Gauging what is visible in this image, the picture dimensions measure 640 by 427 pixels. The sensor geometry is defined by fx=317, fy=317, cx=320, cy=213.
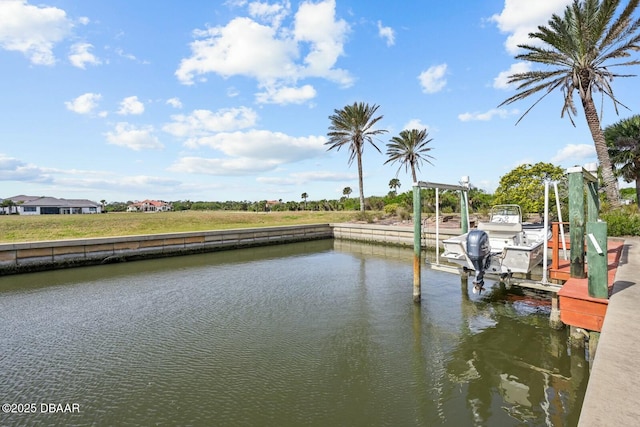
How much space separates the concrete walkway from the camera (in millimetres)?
2096

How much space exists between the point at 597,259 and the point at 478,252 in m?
2.04

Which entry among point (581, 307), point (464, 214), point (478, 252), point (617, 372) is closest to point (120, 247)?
point (464, 214)

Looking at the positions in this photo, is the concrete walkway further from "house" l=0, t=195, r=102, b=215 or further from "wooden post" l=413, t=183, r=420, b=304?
"house" l=0, t=195, r=102, b=215

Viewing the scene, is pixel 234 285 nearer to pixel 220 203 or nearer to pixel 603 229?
pixel 603 229

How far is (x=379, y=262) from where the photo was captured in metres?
13.8

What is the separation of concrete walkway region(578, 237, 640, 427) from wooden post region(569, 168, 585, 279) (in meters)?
1.10

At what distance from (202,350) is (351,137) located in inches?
1013

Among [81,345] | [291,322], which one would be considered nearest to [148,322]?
[81,345]

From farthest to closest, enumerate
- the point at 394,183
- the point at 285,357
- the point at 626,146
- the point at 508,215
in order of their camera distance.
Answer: the point at 394,183 < the point at 626,146 < the point at 508,215 < the point at 285,357

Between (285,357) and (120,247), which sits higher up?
(120,247)

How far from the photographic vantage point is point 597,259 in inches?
171

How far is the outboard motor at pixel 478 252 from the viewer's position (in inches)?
248

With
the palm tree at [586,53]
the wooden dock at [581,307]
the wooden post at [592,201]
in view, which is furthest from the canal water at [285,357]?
the palm tree at [586,53]

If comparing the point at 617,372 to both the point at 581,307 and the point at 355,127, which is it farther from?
the point at 355,127
